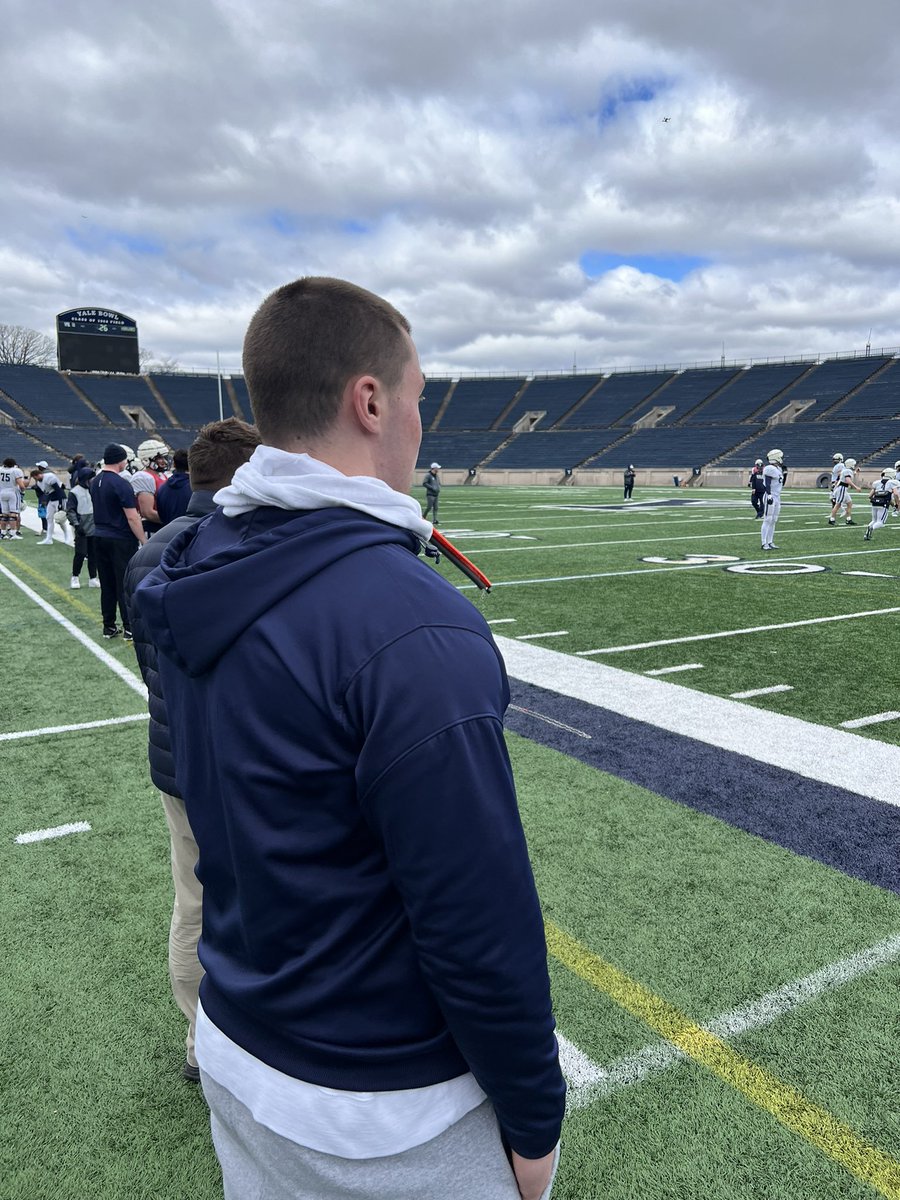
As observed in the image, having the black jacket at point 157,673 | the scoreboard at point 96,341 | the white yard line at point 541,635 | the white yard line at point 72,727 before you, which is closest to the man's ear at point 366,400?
the black jacket at point 157,673

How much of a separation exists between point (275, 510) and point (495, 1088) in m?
0.86

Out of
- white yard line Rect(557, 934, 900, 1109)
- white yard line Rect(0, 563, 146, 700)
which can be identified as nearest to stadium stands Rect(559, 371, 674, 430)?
white yard line Rect(0, 563, 146, 700)

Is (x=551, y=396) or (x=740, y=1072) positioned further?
(x=551, y=396)

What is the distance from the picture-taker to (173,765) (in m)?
2.27

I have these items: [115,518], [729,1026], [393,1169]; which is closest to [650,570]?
[115,518]

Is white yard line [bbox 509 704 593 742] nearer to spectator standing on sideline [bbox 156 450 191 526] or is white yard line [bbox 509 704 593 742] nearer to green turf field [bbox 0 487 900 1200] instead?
green turf field [bbox 0 487 900 1200]

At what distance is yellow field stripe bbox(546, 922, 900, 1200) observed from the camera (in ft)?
6.73

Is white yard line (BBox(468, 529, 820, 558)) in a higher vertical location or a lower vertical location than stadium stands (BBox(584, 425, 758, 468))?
lower

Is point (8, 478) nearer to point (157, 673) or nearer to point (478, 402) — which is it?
point (157, 673)

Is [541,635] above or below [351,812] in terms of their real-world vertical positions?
below

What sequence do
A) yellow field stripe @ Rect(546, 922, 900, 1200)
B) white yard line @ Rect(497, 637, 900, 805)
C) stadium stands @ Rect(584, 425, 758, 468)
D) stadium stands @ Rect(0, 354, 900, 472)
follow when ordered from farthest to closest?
1. stadium stands @ Rect(584, 425, 758, 468)
2. stadium stands @ Rect(0, 354, 900, 472)
3. white yard line @ Rect(497, 637, 900, 805)
4. yellow field stripe @ Rect(546, 922, 900, 1200)

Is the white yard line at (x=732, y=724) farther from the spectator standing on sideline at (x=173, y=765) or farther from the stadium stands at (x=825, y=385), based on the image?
the stadium stands at (x=825, y=385)

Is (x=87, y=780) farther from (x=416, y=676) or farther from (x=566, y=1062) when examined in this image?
(x=416, y=676)

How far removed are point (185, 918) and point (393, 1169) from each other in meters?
1.52
